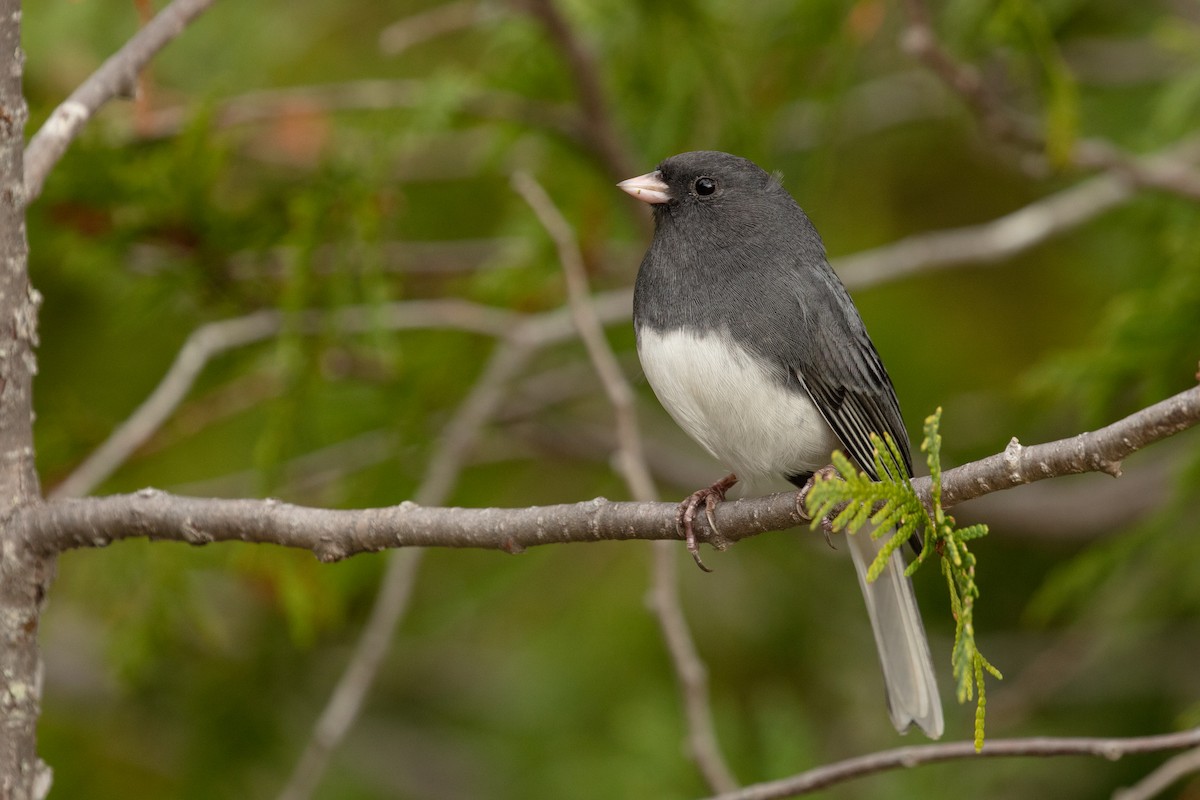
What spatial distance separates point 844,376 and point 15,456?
1270 mm

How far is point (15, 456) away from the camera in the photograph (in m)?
1.68

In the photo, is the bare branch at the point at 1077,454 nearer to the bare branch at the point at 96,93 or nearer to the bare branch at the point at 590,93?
the bare branch at the point at 96,93

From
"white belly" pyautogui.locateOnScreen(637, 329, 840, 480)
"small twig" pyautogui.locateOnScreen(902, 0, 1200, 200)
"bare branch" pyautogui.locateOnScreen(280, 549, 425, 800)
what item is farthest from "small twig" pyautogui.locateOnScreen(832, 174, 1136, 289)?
"bare branch" pyautogui.locateOnScreen(280, 549, 425, 800)

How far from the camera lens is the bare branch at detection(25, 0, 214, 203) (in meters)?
1.74

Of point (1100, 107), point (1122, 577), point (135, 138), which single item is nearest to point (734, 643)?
point (1122, 577)

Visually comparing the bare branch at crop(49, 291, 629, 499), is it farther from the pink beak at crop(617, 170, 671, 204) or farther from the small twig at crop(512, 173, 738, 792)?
the pink beak at crop(617, 170, 671, 204)

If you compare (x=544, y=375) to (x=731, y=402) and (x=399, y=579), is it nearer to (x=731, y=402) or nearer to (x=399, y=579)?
(x=399, y=579)

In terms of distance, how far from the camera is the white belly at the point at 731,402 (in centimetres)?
210

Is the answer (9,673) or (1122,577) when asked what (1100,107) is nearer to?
(1122,577)

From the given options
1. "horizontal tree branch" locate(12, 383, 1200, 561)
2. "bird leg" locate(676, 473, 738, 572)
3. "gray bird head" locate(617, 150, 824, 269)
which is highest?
"gray bird head" locate(617, 150, 824, 269)

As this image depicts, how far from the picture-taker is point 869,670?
3.81 metres

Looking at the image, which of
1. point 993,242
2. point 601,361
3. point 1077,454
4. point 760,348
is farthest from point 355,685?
point 993,242

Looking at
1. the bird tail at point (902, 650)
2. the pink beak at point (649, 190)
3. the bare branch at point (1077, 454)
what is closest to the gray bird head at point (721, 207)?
the pink beak at point (649, 190)

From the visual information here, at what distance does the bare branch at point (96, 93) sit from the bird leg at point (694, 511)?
3.05 feet
